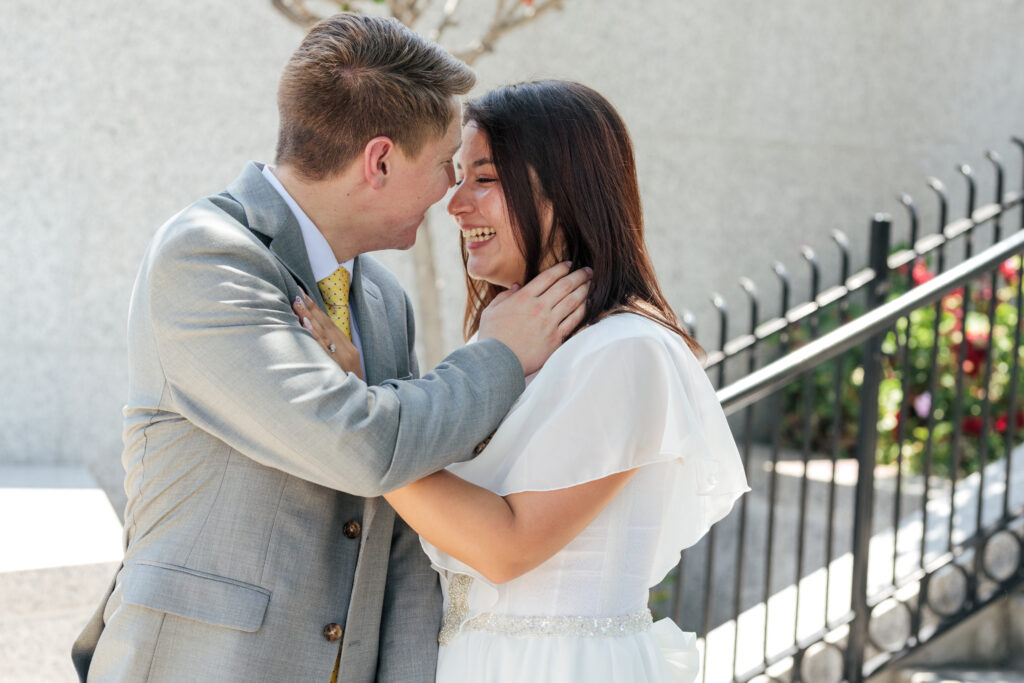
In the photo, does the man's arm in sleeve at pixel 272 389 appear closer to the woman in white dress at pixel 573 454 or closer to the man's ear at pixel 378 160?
the woman in white dress at pixel 573 454

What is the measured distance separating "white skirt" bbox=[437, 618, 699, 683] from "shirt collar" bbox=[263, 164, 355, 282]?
2.28 feet

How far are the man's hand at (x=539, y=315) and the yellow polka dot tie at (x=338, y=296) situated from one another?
10.0 inches

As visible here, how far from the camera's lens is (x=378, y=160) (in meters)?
1.82

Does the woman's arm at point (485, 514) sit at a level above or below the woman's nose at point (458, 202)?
below

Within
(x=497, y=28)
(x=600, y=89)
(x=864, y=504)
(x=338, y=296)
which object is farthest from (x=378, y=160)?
(x=600, y=89)

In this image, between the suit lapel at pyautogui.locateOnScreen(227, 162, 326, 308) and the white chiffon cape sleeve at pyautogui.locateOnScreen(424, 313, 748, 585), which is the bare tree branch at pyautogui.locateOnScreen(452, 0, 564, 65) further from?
the white chiffon cape sleeve at pyautogui.locateOnScreen(424, 313, 748, 585)

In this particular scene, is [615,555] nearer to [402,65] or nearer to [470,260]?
[470,260]

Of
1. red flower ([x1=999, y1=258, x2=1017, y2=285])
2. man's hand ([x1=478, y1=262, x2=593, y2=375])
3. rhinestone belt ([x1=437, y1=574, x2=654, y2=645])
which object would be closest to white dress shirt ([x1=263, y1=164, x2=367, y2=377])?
man's hand ([x1=478, y1=262, x2=593, y2=375])

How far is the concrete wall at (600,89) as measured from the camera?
440cm

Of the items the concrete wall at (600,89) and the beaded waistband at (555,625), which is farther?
the concrete wall at (600,89)

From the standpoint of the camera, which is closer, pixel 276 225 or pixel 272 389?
pixel 272 389

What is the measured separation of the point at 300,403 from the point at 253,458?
6.1 inches

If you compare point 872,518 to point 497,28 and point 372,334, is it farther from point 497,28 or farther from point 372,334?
point 372,334

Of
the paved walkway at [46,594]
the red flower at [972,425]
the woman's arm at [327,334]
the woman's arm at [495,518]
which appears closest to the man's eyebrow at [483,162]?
the woman's arm at [327,334]
